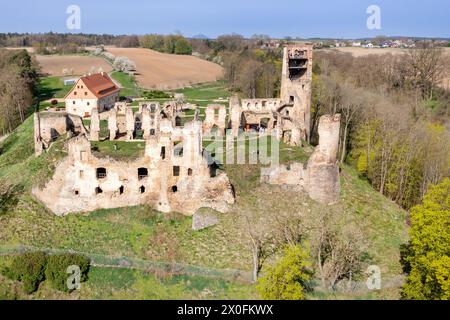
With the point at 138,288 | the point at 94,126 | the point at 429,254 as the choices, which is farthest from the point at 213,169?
the point at 429,254

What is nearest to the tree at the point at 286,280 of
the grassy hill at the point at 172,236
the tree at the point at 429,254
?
the grassy hill at the point at 172,236

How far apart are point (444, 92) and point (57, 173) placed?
52.4 m

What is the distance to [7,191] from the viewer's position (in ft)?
102

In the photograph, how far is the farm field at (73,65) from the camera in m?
84.6

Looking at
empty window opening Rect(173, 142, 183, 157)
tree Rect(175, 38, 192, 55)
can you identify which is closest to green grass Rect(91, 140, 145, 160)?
empty window opening Rect(173, 142, 183, 157)

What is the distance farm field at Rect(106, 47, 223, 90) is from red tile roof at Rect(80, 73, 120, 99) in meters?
15.8

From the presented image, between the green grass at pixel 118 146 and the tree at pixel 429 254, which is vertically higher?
the green grass at pixel 118 146

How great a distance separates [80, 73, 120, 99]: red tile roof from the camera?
2041 inches

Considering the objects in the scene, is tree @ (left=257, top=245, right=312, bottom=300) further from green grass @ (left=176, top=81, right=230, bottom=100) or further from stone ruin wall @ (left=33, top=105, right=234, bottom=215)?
green grass @ (left=176, top=81, right=230, bottom=100)

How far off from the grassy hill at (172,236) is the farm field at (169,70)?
46.1 m

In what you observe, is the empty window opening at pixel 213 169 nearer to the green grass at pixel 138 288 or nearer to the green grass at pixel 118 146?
the green grass at pixel 118 146

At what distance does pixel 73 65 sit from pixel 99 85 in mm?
38710
